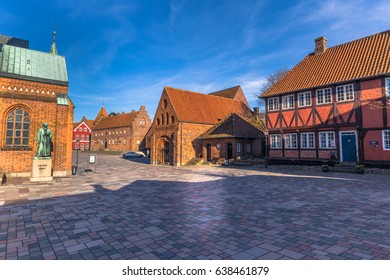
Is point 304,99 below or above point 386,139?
above

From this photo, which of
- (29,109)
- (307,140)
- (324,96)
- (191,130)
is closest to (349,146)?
(307,140)

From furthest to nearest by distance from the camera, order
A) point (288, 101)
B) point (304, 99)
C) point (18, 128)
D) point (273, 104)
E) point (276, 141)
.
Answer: point (273, 104), point (276, 141), point (288, 101), point (304, 99), point (18, 128)

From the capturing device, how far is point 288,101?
23.1 meters

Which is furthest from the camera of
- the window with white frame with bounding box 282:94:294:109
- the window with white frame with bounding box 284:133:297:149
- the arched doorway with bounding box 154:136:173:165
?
the arched doorway with bounding box 154:136:173:165

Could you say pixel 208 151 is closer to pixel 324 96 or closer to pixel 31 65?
pixel 324 96

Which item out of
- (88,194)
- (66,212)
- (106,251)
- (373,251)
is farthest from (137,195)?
(373,251)

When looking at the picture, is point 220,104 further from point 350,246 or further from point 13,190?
point 350,246

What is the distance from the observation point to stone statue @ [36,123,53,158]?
14461mm

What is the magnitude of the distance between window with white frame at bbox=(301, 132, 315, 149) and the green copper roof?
2003cm

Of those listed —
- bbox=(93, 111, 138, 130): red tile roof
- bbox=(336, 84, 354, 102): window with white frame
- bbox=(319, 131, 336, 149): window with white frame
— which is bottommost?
bbox=(319, 131, 336, 149): window with white frame

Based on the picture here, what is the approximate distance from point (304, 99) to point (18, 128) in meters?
22.5

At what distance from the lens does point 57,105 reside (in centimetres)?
1661

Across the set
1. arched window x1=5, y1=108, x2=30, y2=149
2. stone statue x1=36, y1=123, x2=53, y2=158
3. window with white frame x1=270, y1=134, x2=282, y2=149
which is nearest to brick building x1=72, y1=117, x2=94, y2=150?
arched window x1=5, y1=108, x2=30, y2=149

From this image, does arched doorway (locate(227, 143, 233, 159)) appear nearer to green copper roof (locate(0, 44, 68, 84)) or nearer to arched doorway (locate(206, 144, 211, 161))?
arched doorway (locate(206, 144, 211, 161))
